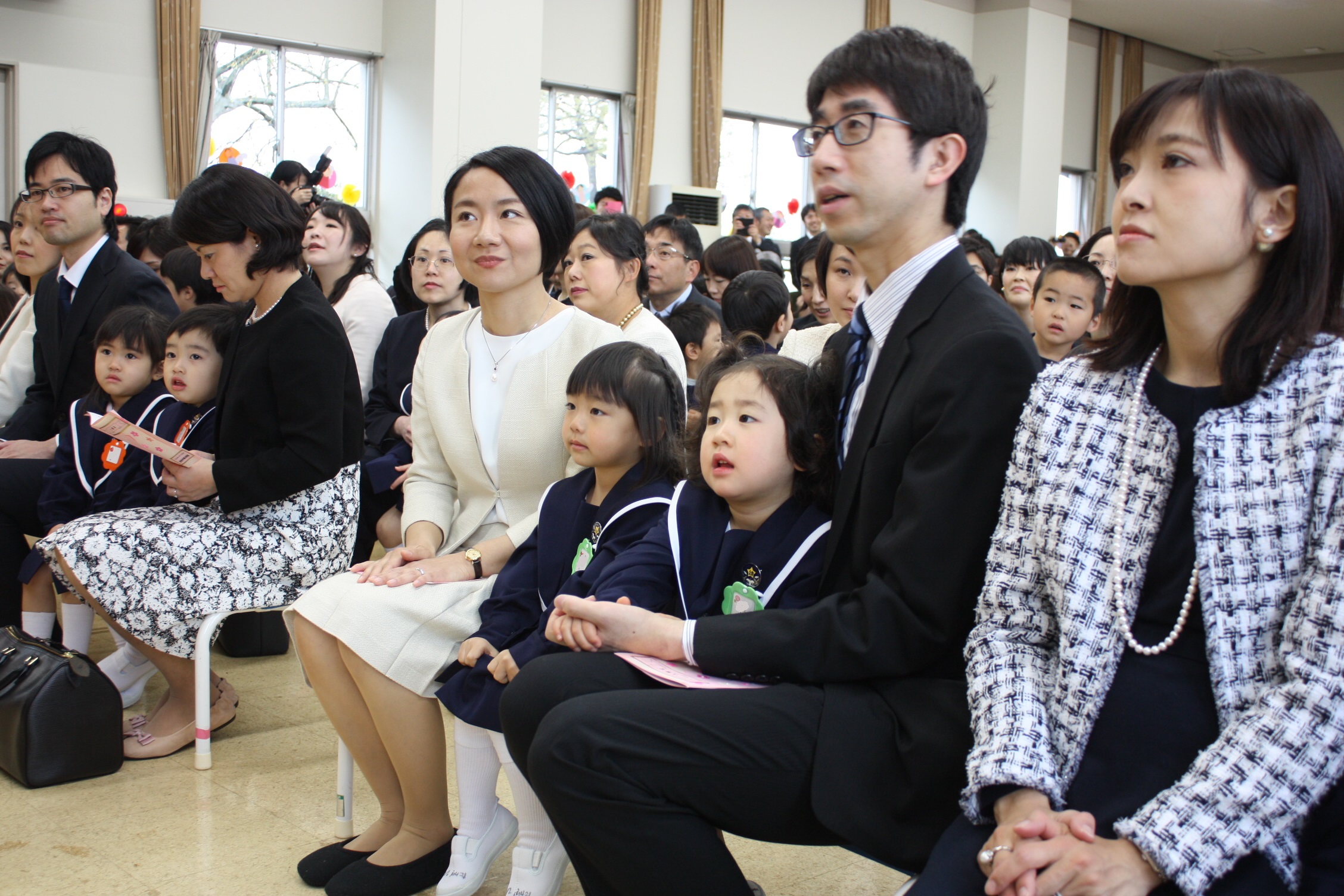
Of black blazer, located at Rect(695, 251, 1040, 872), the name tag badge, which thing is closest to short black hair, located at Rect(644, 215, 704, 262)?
the name tag badge

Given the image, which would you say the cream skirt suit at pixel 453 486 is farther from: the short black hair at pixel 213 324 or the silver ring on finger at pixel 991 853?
the silver ring on finger at pixel 991 853

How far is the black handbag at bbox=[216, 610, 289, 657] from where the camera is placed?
10.5 ft

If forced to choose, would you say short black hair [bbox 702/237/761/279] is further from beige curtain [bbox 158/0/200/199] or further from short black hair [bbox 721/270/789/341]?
beige curtain [bbox 158/0/200/199]

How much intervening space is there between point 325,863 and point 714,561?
0.94 m

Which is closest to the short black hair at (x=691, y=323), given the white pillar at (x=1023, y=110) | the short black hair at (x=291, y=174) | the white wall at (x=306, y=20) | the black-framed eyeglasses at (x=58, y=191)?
the black-framed eyeglasses at (x=58, y=191)

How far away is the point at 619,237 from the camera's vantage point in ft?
9.91

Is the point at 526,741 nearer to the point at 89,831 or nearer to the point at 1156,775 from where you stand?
the point at 1156,775

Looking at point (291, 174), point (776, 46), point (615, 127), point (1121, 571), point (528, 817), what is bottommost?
point (528, 817)

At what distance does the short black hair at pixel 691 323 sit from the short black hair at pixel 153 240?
2.03m

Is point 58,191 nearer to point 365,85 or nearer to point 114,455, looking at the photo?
point 114,455

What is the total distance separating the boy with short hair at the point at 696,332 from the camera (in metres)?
3.68

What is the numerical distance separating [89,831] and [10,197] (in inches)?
285

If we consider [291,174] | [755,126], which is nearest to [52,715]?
[291,174]

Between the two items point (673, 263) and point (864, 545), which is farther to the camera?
point (673, 263)
